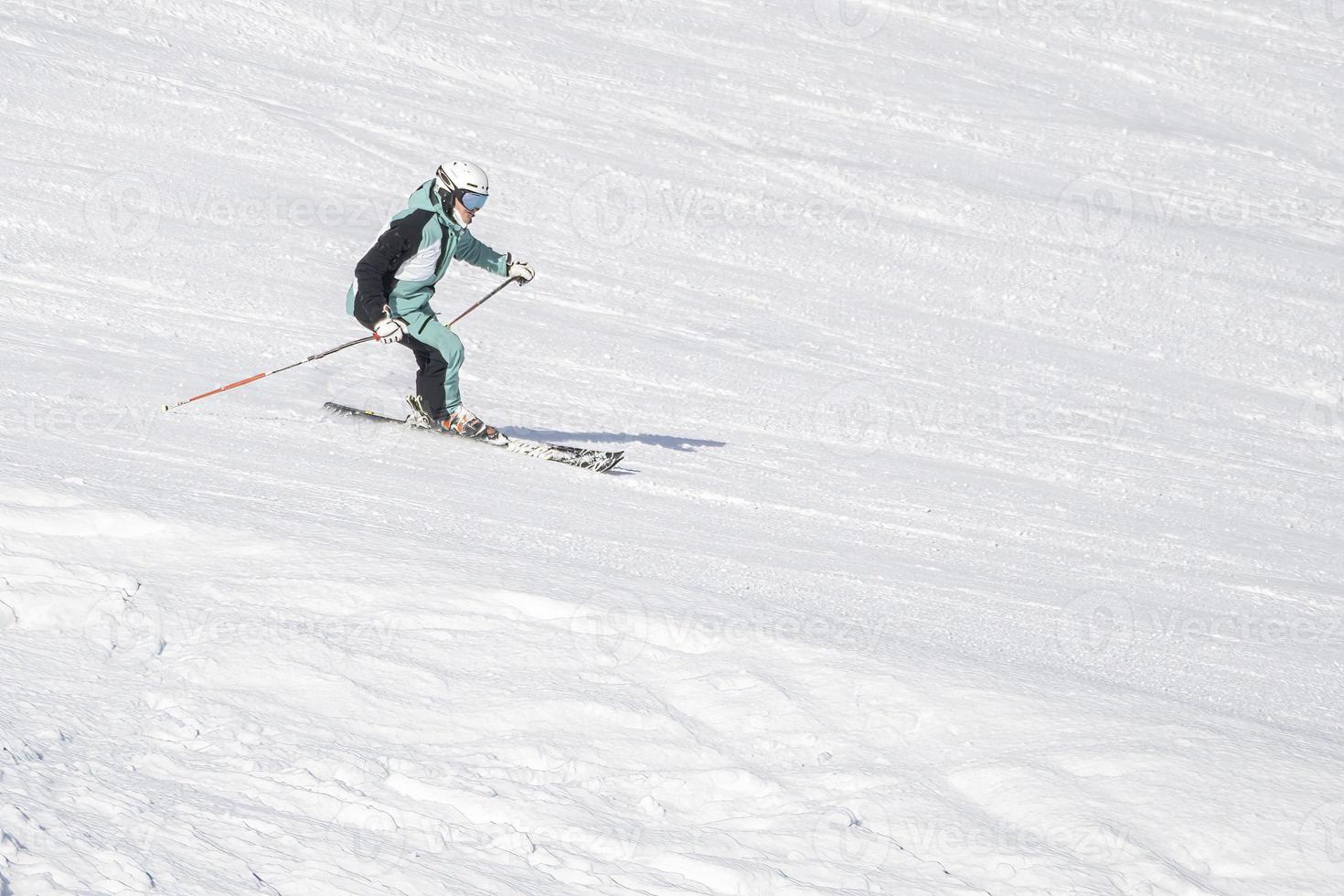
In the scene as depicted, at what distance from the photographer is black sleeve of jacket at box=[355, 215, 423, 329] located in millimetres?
8078

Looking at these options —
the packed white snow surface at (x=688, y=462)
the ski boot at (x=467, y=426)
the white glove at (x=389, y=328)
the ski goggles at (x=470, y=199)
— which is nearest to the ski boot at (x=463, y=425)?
the ski boot at (x=467, y=426)

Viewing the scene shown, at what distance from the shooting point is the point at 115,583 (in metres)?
4.99

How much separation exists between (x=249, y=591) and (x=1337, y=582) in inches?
300

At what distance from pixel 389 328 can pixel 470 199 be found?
0.95 m

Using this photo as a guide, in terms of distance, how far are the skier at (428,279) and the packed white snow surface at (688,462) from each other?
52cm

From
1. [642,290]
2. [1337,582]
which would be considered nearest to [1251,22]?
[642,290]

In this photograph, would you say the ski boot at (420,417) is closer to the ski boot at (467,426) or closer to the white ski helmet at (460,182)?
the ski boot at (467,426)

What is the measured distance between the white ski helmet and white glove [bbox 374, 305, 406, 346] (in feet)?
2.63

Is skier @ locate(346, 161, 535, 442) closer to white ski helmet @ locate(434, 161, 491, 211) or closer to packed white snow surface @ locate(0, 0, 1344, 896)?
white ski helmet @ locate(434, 161, 491, 211)

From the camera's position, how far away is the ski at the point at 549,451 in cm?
878

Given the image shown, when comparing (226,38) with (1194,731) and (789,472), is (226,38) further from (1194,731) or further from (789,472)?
(1194,731)

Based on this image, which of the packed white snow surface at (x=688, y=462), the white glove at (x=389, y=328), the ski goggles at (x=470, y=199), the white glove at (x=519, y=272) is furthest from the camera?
the white glove at (x=519, y=272)

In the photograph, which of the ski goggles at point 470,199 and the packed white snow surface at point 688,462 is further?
the ski goggles at point 470,199

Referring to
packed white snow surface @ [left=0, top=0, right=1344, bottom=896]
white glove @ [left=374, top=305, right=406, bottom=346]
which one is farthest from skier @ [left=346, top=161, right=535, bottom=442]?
packed white snow surface @ [left=0, top=0, right=1344, bottom=896]
